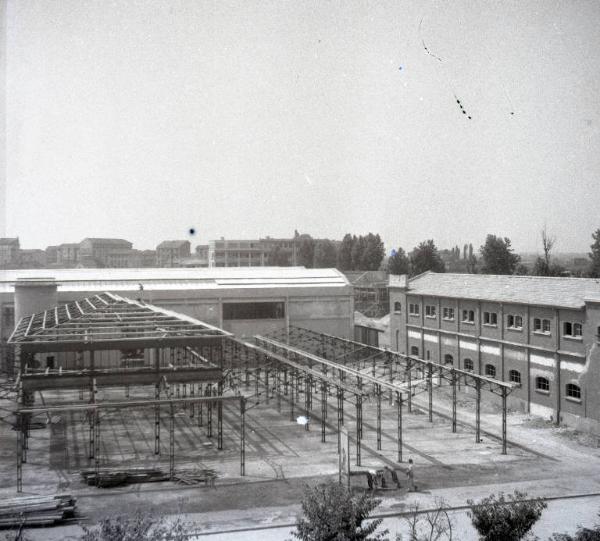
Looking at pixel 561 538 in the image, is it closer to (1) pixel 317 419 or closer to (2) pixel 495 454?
(2) pixel 495 454

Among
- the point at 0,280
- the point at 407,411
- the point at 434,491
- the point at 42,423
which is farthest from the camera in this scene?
the point at 0,280

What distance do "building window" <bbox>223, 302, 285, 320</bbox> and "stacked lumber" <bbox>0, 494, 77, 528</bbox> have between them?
33993mm

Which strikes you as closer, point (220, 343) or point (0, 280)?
point (220, 343)

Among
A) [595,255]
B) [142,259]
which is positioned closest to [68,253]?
[142,259]

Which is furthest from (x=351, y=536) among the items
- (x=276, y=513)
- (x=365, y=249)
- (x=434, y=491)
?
(x=365, y=249)

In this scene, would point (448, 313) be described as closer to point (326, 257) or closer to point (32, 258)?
point (326, 257)

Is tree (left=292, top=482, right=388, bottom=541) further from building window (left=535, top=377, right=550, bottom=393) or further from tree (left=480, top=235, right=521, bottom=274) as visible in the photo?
tree (left=480, top=235, right=521, bottom=274)

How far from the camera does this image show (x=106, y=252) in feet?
557

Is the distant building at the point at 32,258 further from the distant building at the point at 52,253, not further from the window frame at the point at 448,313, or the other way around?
the window frame at the point at 448,313

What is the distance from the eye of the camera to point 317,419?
3644 centimetres

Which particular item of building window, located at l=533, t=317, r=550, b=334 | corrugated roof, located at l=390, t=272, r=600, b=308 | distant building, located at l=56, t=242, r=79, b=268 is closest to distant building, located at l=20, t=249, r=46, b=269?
distant building, located at l=56, t=242, r=79, b=268

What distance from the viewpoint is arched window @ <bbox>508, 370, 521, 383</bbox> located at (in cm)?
3811

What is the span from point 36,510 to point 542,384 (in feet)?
87.5

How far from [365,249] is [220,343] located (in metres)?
80.2
